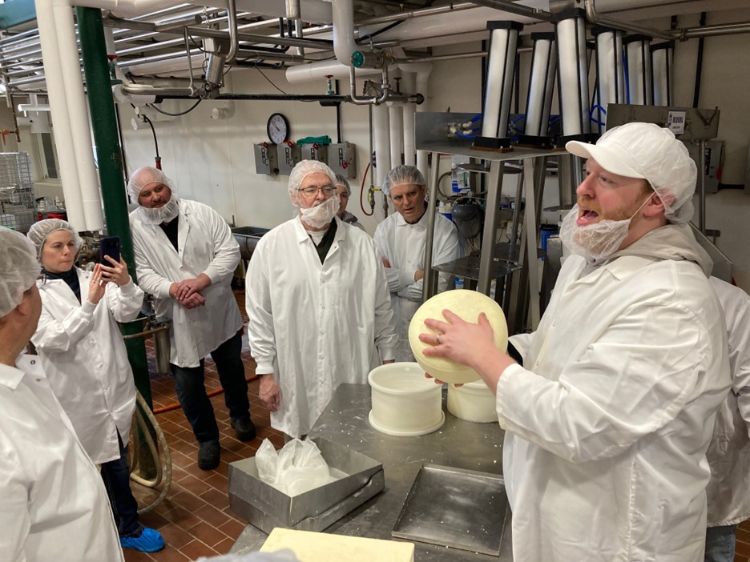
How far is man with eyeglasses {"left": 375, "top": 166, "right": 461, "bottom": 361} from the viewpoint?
2.78m

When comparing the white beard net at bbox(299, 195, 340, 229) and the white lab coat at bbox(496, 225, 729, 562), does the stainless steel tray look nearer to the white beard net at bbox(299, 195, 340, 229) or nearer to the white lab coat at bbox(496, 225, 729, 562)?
the white lab coat at bbox(496, 225, 729, 562)

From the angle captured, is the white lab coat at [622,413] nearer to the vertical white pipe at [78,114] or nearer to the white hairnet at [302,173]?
the white hairnet at [302,173]

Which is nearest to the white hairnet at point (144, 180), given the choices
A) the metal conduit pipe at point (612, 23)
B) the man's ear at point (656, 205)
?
the metal conduit pipe at point (612, 23)

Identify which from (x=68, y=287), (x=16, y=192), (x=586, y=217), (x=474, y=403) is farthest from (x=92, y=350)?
(x=16, y=192)

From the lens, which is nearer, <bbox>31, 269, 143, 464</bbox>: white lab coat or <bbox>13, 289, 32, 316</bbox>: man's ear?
<bbox>13, 289, 32, 316</bbox>: man's ear

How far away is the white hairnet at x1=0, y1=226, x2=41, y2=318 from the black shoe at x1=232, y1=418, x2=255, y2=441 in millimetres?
2104

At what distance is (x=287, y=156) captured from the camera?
5102mm

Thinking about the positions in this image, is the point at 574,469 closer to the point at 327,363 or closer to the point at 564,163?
the point at 327,363

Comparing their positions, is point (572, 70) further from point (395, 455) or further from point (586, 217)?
point (395, 455)

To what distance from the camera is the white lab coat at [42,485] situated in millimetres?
887

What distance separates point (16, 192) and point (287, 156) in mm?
2312

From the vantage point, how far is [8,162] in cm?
472

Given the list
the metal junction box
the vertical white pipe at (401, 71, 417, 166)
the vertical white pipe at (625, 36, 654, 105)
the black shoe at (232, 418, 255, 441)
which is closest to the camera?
the metal junction box

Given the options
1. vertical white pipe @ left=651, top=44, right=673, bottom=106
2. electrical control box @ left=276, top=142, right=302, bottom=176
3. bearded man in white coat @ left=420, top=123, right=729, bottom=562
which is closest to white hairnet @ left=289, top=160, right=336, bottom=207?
bearded man in white coat @ left=420, top=123, right=729, bottom=562
